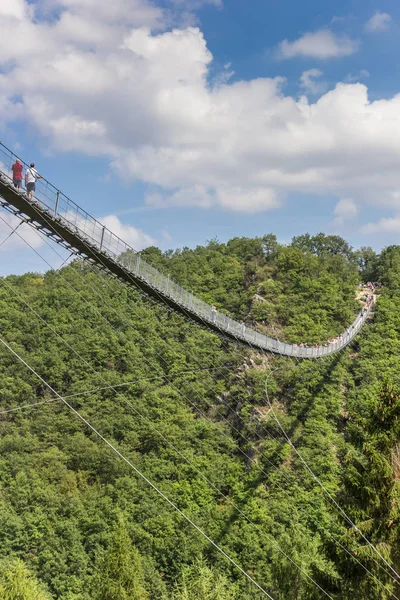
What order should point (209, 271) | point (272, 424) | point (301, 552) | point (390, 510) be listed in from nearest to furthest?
point (390, 510)
point (301, 552)
point (272, 424)
point (209, 271)

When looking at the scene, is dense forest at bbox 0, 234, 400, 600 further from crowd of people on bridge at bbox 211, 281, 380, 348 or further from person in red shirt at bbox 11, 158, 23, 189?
person in red shirt at bbox 11, 158, 23, 189

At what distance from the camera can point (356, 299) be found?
37250 millimetres

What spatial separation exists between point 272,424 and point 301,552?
8.98 metres

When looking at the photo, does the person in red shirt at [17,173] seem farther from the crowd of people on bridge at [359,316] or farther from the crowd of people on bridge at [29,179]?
the crowd of people on bridge at [359,316]

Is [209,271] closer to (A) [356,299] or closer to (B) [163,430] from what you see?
(A) [356,299]

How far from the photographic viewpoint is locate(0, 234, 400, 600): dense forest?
22.9 metres

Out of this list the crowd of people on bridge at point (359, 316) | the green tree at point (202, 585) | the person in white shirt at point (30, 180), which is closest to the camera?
the person in white shirt at point (30, 180)

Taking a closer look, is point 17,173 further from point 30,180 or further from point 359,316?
point 359,316

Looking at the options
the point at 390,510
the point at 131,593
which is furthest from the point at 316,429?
the point at 390,510

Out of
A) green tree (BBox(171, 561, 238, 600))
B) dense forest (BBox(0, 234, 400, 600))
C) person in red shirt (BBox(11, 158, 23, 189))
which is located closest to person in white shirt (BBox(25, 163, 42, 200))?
person in red shirt (BBox(11, 158, 23, 189))

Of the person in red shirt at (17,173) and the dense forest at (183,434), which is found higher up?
the person in red shirt at (17,173)

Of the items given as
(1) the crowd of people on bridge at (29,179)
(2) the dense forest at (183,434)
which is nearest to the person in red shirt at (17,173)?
(1) the crowd of people on bridge at (29,179)

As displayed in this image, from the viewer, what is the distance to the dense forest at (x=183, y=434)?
2286 centimetres

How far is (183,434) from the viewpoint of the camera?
29.0 meters
